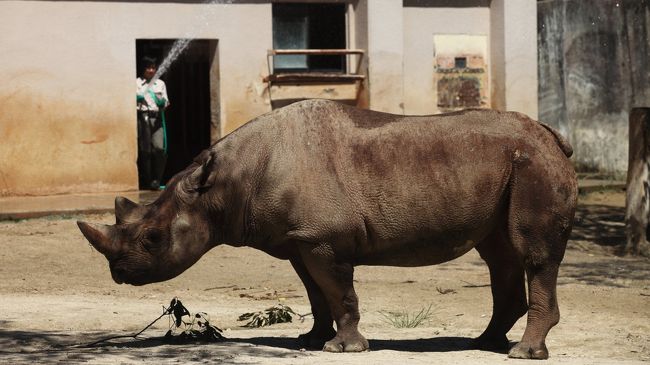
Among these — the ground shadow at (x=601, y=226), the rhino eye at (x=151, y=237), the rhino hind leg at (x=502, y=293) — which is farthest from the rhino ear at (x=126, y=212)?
the ground shadow at (x=601, y=226)

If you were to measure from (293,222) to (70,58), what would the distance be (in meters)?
9.39

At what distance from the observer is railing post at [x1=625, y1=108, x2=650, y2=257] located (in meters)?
13.9

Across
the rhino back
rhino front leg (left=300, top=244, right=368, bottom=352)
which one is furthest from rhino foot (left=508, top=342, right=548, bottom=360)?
rhino front leg (left=300, top=244, right=368, bottom=352)

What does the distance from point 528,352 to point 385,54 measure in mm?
10274

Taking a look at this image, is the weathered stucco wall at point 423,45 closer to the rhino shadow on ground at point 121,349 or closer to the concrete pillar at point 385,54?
the concrete pillar at point 385,54

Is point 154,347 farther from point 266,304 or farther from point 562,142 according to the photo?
point 266,304

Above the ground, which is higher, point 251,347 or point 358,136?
point 358,136

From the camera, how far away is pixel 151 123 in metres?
17.7

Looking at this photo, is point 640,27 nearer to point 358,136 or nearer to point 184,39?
point 184,39

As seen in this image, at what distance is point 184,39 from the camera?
17641mm

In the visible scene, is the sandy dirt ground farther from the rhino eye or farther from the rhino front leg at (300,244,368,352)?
the rhino eye

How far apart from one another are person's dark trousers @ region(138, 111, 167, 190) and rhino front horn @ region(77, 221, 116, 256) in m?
9.33

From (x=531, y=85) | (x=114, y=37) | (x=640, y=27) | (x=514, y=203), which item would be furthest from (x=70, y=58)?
(x=514, y=203)

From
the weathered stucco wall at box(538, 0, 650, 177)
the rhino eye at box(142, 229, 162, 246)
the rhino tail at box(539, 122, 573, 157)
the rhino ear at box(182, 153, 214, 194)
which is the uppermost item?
the weathered stucco wall at box(538, 0, 650, 177)
